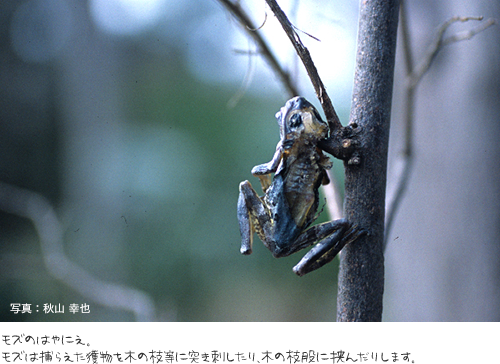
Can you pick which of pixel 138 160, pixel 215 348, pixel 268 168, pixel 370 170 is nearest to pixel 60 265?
pixel 138 160

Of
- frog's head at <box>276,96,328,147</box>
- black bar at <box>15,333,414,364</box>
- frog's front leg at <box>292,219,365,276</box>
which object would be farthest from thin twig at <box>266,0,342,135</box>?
black bar at <box>15,333,414,364</box>

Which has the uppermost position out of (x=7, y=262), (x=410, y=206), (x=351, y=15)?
(x=351, y=15)

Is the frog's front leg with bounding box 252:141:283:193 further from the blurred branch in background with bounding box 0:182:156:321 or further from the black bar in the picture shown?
the blurred branch in background with bounding box 0:182:156:321

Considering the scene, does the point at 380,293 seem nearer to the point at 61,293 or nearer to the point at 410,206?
the point at 410,206

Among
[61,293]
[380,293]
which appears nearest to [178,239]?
[61,293]

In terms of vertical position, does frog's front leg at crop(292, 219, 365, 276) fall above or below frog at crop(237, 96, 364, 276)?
below

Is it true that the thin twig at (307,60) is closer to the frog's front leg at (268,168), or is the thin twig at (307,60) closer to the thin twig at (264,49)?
the frog's front leg at (268,168)

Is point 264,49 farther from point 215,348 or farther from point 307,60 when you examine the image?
point 215,348
